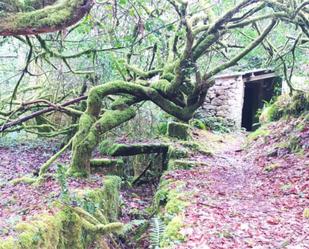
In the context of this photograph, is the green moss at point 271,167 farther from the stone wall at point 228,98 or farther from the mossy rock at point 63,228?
the stone wall at point 228,98

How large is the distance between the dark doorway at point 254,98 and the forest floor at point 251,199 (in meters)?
8.77

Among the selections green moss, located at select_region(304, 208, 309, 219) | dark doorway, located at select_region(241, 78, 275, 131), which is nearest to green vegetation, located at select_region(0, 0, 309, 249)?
green moss, located at select_region(304, 208, 309, 219)

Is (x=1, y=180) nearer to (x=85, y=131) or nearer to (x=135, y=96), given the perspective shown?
(x=85, y=131)

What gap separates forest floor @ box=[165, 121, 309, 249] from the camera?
4.45m

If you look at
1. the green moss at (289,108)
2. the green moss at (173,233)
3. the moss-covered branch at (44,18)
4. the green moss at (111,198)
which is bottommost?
the green moss at (111,198)

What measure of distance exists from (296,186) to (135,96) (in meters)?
3.59

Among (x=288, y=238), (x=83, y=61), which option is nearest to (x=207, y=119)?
(x=83, y=61)

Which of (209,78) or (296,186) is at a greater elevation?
(209,78)

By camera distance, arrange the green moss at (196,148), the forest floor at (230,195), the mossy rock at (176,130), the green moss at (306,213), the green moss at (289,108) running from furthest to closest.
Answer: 1. the mossy rock at (176,130)
2. the green moss at (289,108)
3. the green moss at (196,148)
4. the green moss at (306,213)
5. the forest floor at (230,195)

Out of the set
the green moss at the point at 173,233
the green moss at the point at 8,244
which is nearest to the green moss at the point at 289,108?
the green moss at the point at 173,233

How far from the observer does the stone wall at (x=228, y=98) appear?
17625 mm

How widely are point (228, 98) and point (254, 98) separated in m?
3.17

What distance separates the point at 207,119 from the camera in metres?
17.2

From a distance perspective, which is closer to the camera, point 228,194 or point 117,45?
point 228,194
